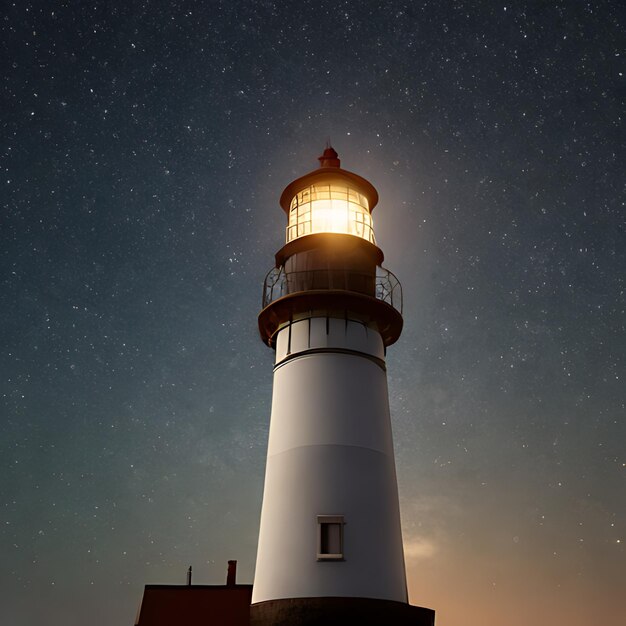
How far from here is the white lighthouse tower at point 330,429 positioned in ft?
44.4

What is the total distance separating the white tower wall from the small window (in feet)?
0.26

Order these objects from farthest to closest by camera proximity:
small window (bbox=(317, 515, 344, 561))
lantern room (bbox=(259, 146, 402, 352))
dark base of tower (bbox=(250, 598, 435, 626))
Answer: lantern room (bbox=(259, 146, 402, 352)) < small window (bbox=(317, 515, 344, 561)) < dark base of tower (bbox=(250, 598, 435, 626))

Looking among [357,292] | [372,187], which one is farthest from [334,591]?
[372,187]

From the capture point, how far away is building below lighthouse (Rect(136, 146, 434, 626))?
44.4 feet

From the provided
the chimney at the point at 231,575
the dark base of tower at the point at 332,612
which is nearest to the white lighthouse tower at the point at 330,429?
the dark base of tower at the point at 332,612

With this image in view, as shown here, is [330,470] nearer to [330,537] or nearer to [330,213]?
[330,537]

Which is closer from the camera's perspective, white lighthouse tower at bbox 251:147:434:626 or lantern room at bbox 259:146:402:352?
white lighthouse tower at bbox 251:147:434:626

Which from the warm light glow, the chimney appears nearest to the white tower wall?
the warm light glow

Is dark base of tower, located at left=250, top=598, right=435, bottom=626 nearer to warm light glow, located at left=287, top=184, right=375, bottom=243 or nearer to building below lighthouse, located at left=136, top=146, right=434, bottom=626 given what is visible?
building below lighthouse, located at left=136, top=146, right=434, bottom=626

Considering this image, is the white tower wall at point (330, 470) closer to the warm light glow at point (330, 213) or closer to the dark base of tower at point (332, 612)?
the dark base of tower at point (332, 612)

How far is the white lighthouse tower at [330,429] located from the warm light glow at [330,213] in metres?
0.03

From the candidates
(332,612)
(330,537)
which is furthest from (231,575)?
(332,612)

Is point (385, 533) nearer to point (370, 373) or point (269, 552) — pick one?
point (269, 552)

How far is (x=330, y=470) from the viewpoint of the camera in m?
14.3
